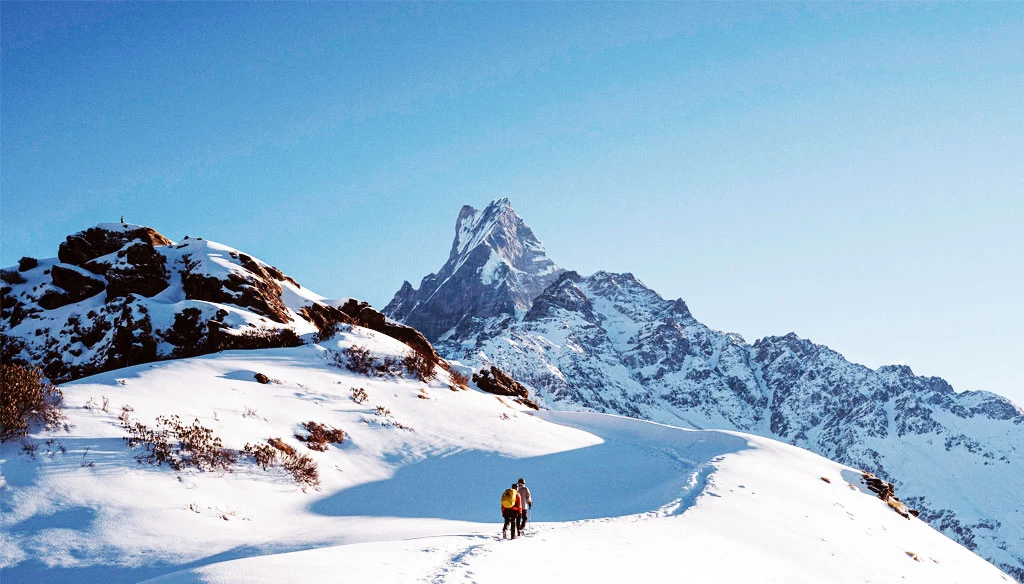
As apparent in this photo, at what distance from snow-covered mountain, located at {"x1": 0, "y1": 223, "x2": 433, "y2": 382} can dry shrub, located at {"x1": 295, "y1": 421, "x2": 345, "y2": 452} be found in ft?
38.3

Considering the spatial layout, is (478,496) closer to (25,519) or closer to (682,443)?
(25,519)

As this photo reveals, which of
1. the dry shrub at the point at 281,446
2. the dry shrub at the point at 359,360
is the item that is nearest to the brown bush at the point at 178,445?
the dry shrub at the point at 281,446

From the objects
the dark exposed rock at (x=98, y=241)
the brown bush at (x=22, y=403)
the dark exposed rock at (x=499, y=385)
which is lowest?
the brown bush at (x=22, y=403)

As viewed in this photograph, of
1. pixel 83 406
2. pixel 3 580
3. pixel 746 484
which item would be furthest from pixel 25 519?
pixel 746 484

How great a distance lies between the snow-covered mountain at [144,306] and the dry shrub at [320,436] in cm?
1166

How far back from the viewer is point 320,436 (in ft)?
72.6

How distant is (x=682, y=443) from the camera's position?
1383 inches

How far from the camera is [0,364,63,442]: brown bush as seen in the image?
48.0ft

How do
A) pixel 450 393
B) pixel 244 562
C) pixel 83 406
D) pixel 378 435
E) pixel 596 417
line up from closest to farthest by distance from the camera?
1. pixel 244 562
2. pixel 83 406
3. pixel 378 435
4. pixel 450 393
5. pixel 596 417

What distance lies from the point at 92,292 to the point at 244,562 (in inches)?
1341

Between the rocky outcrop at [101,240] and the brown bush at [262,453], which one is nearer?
the brown bush at [262,453]

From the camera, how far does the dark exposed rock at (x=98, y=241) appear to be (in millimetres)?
40156

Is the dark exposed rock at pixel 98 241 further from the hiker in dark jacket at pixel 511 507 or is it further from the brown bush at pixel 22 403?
the hiker in dark jacket at pixel 511 507

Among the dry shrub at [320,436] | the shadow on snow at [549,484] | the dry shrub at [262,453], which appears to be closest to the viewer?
the dry shrub at [262,453]
